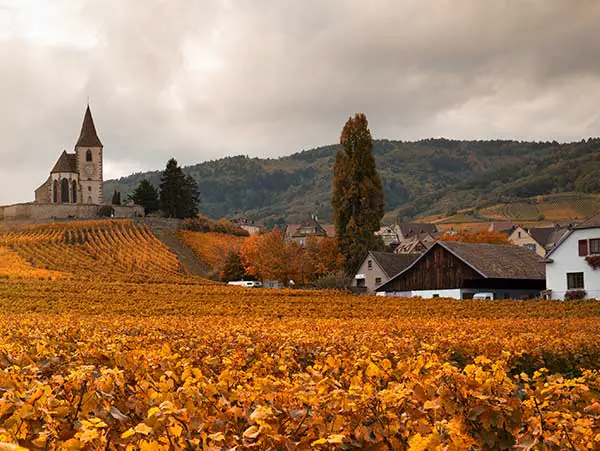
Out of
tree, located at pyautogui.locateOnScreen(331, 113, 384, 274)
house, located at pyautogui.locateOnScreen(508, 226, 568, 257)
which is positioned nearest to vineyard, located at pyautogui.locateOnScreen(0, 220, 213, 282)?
tree, located at pyautogui.locateOnScreen(331, 113, 384, 274)

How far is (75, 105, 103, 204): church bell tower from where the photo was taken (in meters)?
101

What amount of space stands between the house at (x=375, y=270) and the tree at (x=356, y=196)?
41.6 inches

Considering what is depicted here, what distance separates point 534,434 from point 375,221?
207 feet

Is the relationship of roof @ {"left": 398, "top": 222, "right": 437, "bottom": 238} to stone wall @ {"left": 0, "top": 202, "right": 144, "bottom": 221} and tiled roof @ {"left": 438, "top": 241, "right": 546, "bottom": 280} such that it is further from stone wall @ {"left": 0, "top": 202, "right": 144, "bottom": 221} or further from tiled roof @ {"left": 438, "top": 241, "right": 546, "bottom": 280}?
tiled roof @ {"left": 438, "top": 241, "right": 546, "bottom": 280}

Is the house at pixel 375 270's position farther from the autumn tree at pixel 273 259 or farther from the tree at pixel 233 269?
the tree at pixel 233 269

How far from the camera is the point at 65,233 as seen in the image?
81562 mm

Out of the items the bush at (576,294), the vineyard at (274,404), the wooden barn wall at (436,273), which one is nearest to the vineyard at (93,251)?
the wooden barn wall at (436,273)

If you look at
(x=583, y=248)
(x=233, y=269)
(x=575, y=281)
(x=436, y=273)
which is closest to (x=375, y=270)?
(x=436, y=273)

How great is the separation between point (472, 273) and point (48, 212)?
188 ft

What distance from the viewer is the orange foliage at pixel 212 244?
268 feet

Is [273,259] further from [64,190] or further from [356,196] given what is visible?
[64,190]

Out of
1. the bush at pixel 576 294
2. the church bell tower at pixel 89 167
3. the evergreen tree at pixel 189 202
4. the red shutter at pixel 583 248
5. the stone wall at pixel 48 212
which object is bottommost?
the bush at pixel 576 294

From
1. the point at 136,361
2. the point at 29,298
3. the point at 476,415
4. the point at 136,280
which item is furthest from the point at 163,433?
the point at 136,280

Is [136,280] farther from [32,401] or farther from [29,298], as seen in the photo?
[32,401]
